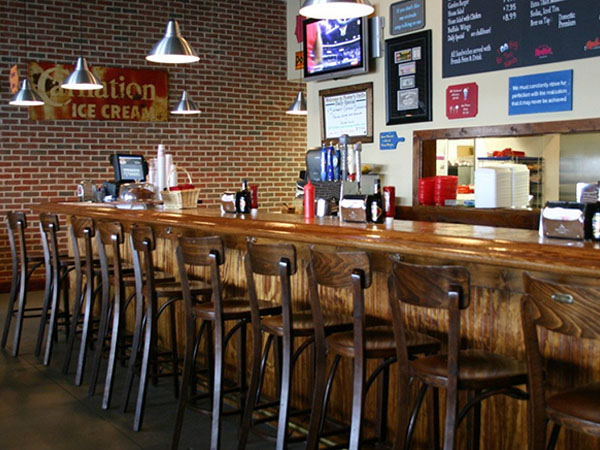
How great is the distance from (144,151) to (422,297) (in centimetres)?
694

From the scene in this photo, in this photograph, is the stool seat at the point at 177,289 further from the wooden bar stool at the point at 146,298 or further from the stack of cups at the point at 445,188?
the stack of cups at the point at 445,188

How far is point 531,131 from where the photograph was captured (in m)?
4.84

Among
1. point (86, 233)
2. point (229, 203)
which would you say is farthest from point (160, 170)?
point (229, 203)

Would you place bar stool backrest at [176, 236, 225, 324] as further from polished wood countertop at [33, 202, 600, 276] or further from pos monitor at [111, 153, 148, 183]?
pos monitor at [111, 153, 148, 183]

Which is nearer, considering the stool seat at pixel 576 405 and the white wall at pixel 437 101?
the stool seat at pixel 576 405

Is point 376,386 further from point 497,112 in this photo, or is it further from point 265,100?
point 265,100

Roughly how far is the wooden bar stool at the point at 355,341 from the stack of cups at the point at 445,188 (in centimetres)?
256

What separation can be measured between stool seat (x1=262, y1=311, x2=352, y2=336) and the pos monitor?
11.9ft

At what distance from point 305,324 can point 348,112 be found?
3.46 m

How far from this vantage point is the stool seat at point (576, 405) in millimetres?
2004

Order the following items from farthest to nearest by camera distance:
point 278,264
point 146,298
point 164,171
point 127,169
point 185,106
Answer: point 185,106
point 127,169
point 164,171
point 146,298
point 278,264

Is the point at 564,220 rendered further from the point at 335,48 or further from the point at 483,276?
the point at 335,48

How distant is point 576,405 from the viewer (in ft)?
6.77

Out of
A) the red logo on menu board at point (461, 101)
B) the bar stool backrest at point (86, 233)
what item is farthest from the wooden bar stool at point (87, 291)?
the red logo on menu board at point (461, 101)
